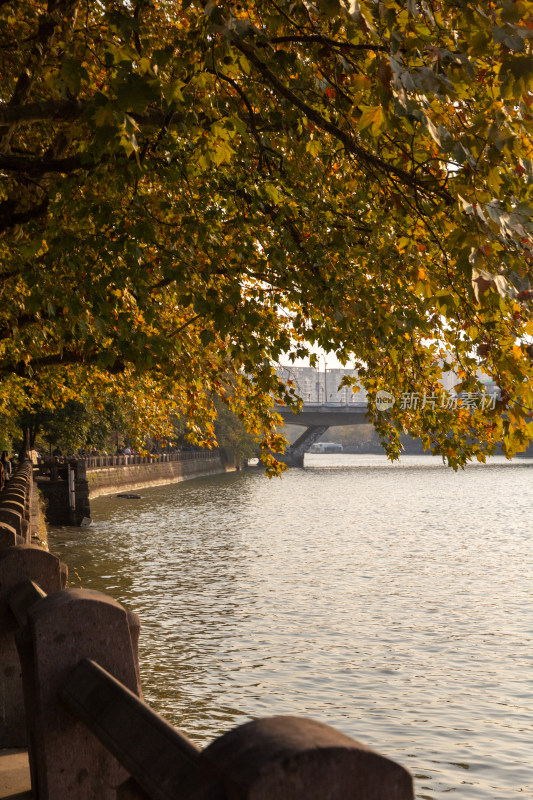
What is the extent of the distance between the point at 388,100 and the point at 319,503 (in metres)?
46.3

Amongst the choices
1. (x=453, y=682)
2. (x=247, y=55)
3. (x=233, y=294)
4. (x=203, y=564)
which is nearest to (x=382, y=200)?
(x=233, y=294)

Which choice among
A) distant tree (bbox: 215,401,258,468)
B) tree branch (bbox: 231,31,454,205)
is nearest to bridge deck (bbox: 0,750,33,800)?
tree branch (bbox: 231,31,454,205)

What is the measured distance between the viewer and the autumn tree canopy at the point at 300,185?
16.3 ft

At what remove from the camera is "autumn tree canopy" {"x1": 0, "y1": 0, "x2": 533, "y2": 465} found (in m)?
4.96

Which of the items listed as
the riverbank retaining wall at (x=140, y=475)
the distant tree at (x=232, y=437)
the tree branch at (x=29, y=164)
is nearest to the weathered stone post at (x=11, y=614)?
the tree branch at (x=29, y=164)

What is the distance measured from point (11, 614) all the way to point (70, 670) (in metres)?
1.07

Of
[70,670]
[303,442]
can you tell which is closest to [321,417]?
[303,442]

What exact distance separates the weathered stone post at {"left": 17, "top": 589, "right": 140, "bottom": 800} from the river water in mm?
7953

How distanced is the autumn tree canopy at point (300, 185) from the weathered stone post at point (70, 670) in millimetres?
2598

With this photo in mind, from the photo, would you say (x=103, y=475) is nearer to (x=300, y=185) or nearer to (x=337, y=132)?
(x=300, y=185)

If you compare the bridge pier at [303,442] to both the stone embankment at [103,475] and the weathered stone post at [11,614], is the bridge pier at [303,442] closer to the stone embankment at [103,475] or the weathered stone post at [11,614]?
the stone embankment at [103,475]

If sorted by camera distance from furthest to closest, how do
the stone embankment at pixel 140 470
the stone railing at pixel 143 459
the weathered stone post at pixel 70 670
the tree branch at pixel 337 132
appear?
the stone railing at pixel 143 459 → the stone embankment at pixel 140 470 → the tree branch at pixel 337 132 → the weathered stone post at pixel 70 670

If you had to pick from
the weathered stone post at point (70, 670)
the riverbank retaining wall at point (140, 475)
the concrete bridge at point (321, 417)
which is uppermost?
the concrete bridge at point (321, 417)

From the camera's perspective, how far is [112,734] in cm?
189
